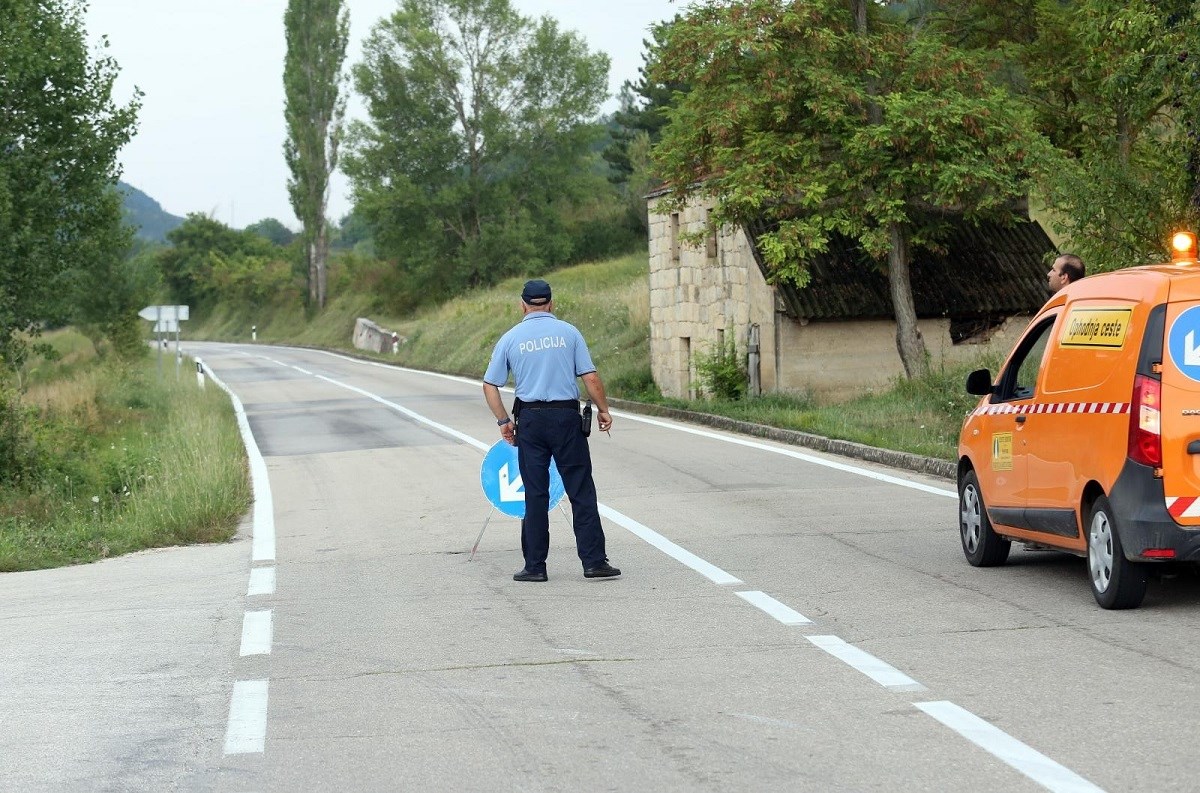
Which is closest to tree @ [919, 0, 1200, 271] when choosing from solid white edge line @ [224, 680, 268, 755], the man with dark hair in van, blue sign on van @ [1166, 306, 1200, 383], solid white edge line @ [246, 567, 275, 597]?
the man with dark hair in van

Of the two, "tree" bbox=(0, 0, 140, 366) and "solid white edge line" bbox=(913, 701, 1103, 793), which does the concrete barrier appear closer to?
"tree" bbox=(0, 0, 140, 366)

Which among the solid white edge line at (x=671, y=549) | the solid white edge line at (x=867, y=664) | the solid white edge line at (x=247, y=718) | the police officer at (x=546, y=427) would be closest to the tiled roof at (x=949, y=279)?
the solid white edge line at (x=671, y=549)

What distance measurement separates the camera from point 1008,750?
543 centimetres

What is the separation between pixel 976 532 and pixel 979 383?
100 cm

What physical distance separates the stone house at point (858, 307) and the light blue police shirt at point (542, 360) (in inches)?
702

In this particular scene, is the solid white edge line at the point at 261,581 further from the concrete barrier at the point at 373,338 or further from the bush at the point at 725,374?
the concrete barrier at the point at 373,338

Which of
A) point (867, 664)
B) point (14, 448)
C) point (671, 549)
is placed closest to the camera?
point (867, 664)

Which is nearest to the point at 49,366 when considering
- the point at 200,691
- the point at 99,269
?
the point at 99,269

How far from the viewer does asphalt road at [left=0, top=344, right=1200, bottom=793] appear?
544cm

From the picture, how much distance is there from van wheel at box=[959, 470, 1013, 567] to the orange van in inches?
5.8

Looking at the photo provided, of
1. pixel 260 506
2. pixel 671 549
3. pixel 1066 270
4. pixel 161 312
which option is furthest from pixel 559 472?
pixel 161 312

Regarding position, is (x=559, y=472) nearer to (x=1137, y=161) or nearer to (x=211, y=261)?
(x=1137, y=161)

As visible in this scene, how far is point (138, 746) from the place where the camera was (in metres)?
5.90

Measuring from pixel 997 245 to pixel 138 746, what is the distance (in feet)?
87.3
